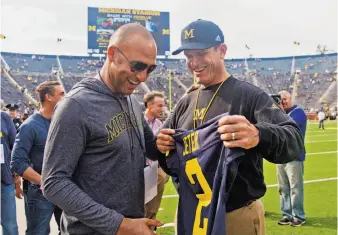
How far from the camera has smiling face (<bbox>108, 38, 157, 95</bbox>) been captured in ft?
6.73

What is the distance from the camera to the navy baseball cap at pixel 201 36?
2596mm

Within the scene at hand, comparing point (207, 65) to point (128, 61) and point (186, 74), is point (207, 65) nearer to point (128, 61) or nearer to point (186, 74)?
point (128, 61)

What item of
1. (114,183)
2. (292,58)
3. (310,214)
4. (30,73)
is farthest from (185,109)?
(292,58)

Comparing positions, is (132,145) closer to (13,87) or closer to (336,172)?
(336,172)

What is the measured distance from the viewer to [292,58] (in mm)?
63281

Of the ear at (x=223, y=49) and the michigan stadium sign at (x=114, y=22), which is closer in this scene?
the ear at (x=223, y=49)

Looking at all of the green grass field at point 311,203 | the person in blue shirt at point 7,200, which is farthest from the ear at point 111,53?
the green grass field at point 311,203

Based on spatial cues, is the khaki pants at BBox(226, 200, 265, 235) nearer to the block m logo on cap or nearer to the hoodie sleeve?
the hoodie sleeve

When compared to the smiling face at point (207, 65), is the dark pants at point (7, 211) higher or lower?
lower

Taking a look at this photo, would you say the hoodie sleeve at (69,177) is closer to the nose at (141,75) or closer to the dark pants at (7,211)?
the nose at (141,75)

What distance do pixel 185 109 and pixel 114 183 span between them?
1032 millimetres

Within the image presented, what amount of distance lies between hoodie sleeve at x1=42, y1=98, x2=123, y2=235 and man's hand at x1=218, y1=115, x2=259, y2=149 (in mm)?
693

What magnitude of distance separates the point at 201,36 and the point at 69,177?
4.55 ft

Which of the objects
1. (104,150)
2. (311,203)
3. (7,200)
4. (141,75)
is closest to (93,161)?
(104,150)
